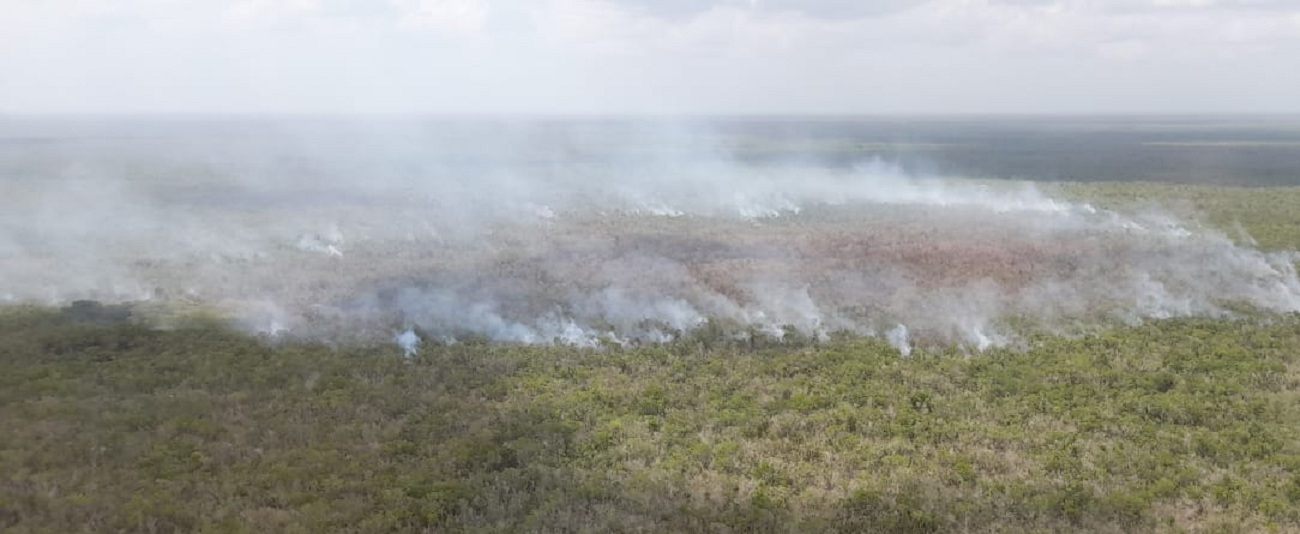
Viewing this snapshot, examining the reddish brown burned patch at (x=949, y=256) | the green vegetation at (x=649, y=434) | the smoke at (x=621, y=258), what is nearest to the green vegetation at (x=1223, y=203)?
the smoke at (x=621, y=258)

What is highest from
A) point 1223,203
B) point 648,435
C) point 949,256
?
point 1223,203

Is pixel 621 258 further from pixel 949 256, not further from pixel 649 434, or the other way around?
pixel 649 434

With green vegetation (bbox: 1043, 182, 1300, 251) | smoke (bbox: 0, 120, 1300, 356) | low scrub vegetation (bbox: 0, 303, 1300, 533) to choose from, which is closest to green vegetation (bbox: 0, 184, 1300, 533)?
low scrub vegetation (bbox: 0, 303, 1300, 533)

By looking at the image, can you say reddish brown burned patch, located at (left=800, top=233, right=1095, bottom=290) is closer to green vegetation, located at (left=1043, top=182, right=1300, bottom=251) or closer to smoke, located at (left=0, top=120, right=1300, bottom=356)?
smoke, located at (left=0, top=120, right=1300, bottom=356)

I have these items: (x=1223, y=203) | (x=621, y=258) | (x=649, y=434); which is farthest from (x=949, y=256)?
(x=1223, y=203)

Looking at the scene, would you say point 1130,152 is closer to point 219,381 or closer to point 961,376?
point 961,376

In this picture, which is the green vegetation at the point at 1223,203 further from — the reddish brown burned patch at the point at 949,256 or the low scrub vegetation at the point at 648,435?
the low scrub vegetation at the point at 648,435

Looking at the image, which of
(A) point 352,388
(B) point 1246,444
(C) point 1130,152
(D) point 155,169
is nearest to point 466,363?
(A) point 352,388

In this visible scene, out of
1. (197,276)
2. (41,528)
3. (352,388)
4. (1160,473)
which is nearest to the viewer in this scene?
(41,528)
